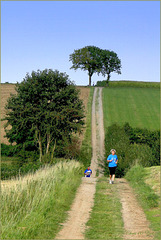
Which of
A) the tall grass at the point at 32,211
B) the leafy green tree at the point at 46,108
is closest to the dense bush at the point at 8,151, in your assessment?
the leafy green tree at the point at 46,108

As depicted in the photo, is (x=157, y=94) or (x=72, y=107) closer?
(x=72, y=107)

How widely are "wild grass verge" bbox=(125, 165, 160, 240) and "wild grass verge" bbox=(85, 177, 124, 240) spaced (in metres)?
0.95

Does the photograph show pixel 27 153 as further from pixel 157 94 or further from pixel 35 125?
pixel 157 94

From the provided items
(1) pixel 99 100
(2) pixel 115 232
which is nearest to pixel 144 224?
(2) pixel 115 232

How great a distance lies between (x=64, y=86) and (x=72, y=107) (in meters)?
2.89

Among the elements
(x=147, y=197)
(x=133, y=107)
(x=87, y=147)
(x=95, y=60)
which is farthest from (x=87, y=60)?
(x=147, y=197)

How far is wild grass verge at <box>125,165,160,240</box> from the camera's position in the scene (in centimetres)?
1138

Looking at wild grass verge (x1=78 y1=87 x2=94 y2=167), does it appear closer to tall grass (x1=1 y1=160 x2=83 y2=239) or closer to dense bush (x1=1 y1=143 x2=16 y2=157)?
dense bush (x1=1 y1=143 x2=16 y2=157)

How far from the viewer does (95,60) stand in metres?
102

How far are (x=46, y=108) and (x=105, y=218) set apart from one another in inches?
1129

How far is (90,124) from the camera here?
62.5 meters

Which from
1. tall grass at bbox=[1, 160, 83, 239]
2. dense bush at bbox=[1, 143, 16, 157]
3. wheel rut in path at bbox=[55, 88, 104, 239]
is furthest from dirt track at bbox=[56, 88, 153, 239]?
dense bush at bbox=[1, 143, 16, 157]

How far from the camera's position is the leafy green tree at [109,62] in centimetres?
10462

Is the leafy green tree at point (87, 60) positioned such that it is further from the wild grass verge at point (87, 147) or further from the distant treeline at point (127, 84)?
the wild grass verge at point (87, 147)
